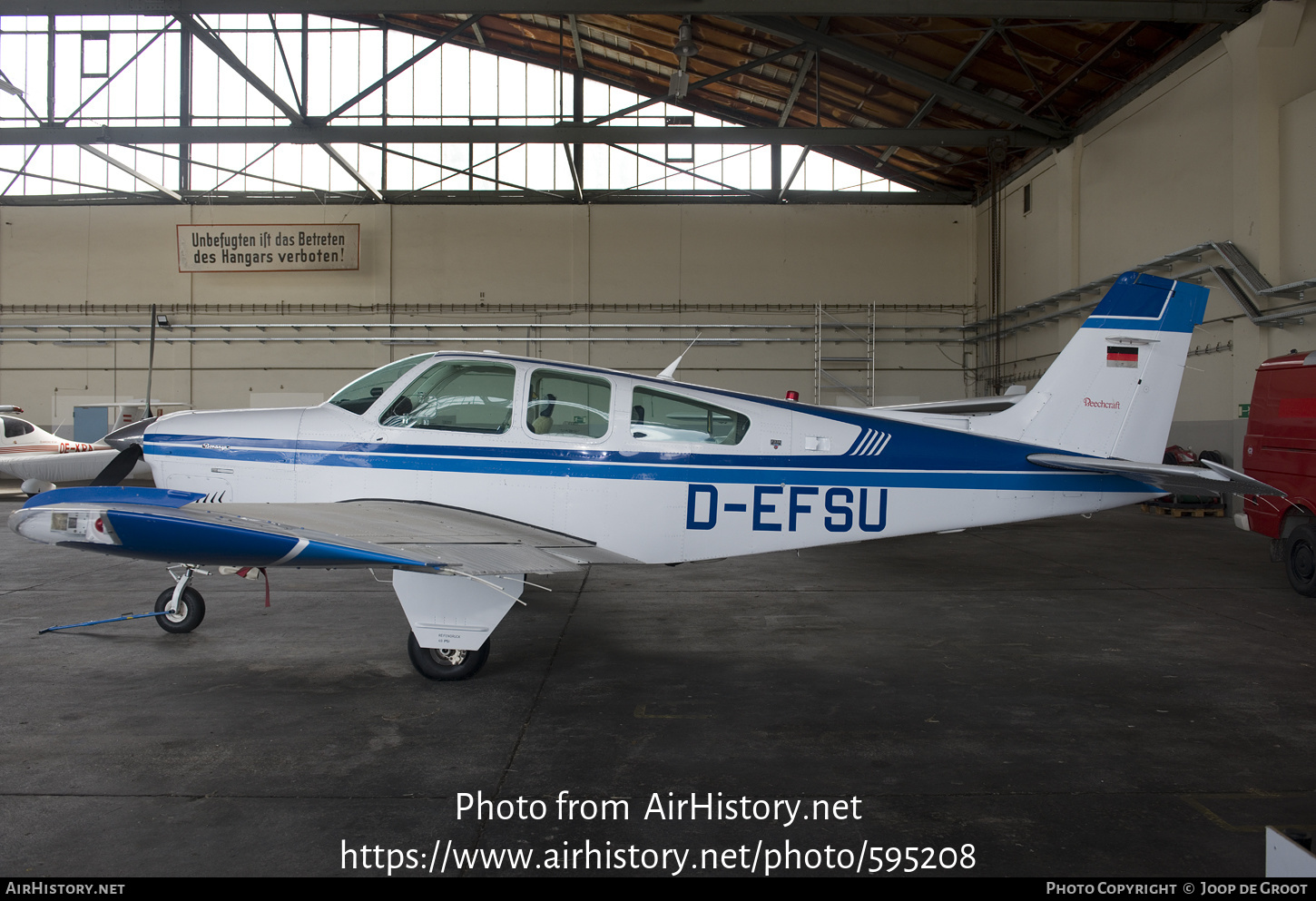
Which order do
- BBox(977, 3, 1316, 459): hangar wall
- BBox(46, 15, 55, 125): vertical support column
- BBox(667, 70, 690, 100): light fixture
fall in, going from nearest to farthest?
BBox(977, 3, 1316, 459): hangar wall
BBox(667, 70, 690, 100): light fixture
BBox(46, 15, 55, 125): vertical support column

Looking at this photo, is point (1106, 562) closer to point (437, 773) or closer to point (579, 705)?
point (579, 705)

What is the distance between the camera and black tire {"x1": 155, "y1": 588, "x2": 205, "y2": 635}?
561 centimetres

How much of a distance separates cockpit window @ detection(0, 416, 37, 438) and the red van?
817 inches

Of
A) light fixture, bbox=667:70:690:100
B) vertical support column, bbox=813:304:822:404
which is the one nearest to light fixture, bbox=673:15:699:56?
light fixture, bbox=667:70:690:100

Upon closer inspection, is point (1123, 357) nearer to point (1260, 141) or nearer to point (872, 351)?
point (1260, 141)

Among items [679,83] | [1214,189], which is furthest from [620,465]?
[1214,189]

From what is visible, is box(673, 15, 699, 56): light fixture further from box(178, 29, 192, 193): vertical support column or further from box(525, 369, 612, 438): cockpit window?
box(178, 29, 192, 193): vertical support column

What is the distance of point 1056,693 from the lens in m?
4.39

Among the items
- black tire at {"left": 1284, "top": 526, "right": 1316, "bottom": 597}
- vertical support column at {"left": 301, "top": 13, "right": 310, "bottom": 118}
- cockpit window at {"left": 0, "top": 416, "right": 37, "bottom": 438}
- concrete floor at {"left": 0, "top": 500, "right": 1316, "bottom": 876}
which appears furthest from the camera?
vertical support column at {"left": 301, "top": 13, "right": 310, "bottom": 118}

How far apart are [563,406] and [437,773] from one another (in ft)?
8.32

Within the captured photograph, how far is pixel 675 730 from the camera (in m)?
3.79
